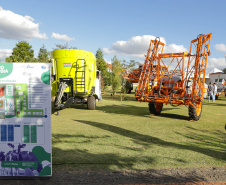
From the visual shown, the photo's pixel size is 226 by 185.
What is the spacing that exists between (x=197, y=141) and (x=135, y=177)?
9.90 feet

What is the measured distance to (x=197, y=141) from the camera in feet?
20.1

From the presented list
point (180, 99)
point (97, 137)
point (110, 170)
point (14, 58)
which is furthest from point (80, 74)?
point (14, 58)

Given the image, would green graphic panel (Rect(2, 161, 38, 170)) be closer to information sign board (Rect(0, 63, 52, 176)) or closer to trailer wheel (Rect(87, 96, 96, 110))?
information sign board (Rect(0, 63, 52, 176))

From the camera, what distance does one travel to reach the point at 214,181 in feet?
12.2

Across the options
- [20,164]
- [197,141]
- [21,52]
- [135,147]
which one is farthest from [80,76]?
[21,52]

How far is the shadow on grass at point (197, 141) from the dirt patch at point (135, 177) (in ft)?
3.47

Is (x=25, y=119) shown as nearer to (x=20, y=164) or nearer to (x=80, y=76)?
(x=20, y=164)

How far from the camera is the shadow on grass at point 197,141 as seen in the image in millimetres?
5230

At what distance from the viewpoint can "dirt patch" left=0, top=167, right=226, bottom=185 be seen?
3648 millimetres

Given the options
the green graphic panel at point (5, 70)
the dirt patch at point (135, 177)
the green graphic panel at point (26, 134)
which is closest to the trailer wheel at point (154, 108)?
the dirt patch at point (135, 177)

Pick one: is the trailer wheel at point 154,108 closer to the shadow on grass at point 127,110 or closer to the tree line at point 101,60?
the shadow on grass at point 127,110

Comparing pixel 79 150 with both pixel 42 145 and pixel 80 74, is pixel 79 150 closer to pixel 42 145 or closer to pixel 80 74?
pixel 42 145

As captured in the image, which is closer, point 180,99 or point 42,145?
point 42,145

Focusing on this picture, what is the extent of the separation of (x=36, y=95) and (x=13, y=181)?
1.46 m
